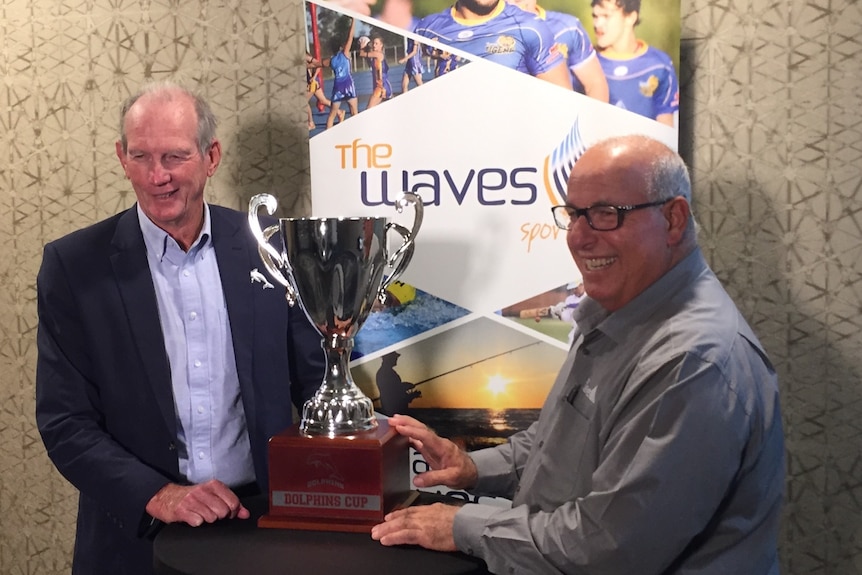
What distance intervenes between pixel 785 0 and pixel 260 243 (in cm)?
151

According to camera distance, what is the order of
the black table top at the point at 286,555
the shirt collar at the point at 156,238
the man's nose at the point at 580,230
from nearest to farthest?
the black table top at the point at 286,555 → the man's nose at the point at 580,230 → the shirt collar at the point at 156,238

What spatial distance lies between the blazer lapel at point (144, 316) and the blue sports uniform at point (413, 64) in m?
0.83

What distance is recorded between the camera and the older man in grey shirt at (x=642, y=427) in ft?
4.07

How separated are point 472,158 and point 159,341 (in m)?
0.91

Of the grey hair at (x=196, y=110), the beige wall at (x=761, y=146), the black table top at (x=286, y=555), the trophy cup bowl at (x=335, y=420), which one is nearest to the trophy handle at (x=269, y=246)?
the trophy cup bowl at (x=335, y=420)

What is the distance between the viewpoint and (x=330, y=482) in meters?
1.54

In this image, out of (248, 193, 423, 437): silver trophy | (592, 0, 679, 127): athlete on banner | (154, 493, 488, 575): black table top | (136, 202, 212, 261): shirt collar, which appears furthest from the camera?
(592, 0, 679, 127): athlete on banner

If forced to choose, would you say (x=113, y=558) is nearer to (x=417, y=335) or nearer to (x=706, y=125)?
(x=417, y=335)

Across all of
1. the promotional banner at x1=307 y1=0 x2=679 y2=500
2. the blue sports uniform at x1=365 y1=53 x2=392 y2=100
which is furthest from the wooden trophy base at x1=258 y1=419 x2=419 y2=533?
the blue sports uniform at x1=365 y1=53 x2=392 y2=100

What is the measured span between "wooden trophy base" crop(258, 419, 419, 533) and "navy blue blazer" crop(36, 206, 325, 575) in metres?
0.28

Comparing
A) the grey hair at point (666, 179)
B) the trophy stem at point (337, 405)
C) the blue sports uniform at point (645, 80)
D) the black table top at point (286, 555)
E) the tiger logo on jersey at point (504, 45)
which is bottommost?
the black table top at point (286, 555)

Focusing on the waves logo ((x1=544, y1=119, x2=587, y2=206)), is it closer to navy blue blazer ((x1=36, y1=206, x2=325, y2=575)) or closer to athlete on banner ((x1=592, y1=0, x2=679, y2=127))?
athlete on banner ((x1=592, y1=0, x2=679, y2=127))

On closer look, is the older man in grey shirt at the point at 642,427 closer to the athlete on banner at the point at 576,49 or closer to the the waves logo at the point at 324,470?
the the waves logo at the point at 324,470

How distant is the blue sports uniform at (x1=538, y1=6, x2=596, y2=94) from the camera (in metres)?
2.10
